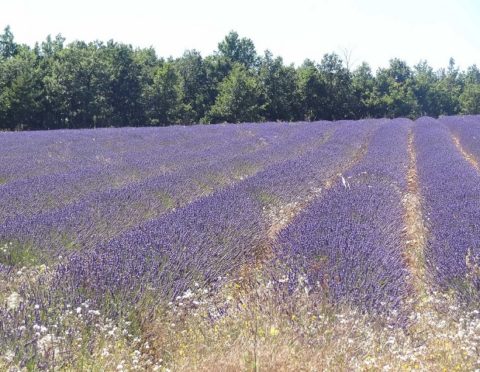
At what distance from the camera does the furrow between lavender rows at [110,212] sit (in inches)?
191

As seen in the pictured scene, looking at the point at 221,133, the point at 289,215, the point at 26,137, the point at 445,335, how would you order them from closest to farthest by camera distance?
1. the point at 445,335
2. the point at 289,215
3. the point at 26,137
4. the point at 221,133

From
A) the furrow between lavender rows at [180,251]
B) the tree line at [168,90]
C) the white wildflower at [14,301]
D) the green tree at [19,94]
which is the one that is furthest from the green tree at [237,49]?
the white wildflower at [14,301]

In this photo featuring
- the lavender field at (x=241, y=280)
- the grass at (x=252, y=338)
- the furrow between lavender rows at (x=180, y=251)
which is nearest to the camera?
the grass at (x=252, y=338)

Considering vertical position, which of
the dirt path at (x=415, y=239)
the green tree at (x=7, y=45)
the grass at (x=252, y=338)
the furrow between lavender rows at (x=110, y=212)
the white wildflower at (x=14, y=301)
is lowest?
the dirt path at (x=415, y=239)

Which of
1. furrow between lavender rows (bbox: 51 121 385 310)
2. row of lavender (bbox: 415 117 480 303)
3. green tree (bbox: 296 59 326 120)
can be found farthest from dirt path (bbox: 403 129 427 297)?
green tree (bbox: 296 59 326 120)

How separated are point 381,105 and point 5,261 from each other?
4196 cm

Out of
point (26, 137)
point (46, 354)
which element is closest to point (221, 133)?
point (26, 137)

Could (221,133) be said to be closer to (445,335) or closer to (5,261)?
(5,261)

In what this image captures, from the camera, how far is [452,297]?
11.7ft

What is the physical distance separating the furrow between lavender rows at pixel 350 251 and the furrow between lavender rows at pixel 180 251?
1.43 ft

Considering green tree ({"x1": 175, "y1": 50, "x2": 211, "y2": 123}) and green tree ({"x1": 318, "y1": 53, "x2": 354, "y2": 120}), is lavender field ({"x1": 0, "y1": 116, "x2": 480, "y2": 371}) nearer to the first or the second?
green tree ({"x1": 175, "y1": 50, "x2": 211, "y2": 123})

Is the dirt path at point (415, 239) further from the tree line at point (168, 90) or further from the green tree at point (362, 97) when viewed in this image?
the green tree at point (362, 97)

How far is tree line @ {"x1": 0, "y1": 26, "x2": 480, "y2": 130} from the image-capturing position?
3266cm

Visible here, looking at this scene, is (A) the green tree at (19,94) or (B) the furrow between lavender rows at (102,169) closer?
(B) the furrow between lavender rows at (102,169)
